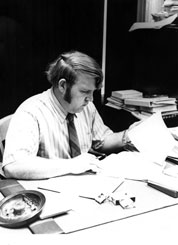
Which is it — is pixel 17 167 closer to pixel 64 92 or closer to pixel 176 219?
pixel 64 92

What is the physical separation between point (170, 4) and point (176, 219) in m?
1.86

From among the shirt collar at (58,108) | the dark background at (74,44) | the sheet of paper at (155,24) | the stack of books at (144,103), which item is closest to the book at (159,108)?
the stack of books at (144,103)

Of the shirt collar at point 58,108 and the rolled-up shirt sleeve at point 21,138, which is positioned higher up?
the shirt collar at point 58,108

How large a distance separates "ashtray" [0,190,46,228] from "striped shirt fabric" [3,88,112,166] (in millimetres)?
322

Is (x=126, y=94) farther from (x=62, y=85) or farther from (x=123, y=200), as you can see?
(x=123, y=200)

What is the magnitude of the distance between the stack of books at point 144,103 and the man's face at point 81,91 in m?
0.86

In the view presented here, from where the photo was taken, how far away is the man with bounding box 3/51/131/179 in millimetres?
1557

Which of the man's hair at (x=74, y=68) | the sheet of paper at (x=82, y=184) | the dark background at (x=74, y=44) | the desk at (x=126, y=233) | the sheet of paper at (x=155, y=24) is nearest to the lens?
the desk at (x=126, y=233)

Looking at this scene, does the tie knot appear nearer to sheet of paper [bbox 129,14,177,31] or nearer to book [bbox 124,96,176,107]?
book [bbox 124,96,176,107]

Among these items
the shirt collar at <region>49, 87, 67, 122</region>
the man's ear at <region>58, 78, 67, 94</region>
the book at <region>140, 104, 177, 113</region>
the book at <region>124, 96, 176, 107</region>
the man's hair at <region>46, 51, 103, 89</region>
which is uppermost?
the man's hair at <region>46, 51, 103, 89</region>

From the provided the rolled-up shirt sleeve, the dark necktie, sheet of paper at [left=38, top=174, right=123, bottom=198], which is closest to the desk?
sheet of paper at [left=38, top=174, right=123, bottom=198]

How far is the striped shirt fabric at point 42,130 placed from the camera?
1646 mm

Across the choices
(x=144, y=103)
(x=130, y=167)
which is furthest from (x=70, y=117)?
→ (x=144, y=103)

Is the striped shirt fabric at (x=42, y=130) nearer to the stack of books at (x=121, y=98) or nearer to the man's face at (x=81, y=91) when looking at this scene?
the man's face at (x=81, y=91)
